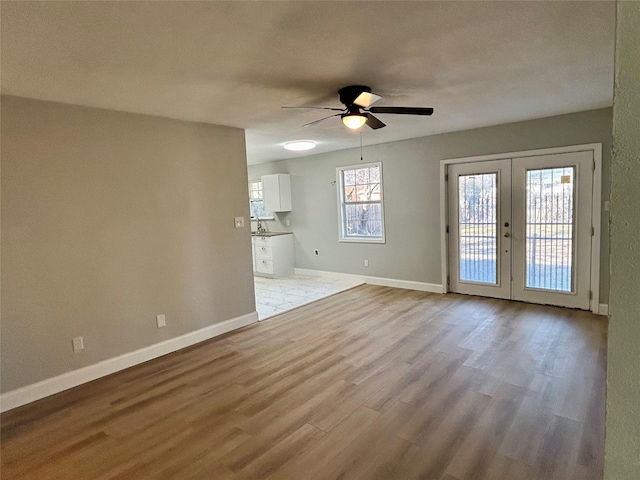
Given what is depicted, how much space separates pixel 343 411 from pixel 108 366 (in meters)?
2.27

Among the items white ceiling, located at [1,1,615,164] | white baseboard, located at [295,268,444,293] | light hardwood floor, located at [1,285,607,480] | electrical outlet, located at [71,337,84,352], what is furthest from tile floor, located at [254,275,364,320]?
white ceiling, located at [1,1,615,164]

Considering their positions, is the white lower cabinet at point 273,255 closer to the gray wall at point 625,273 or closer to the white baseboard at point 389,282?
the white baseboard at point 389,282

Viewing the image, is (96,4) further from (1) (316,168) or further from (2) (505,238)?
(1) (316,168)

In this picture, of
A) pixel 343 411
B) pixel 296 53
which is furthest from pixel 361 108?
pixel 343 411

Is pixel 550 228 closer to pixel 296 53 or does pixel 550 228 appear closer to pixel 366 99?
pixel 366 99

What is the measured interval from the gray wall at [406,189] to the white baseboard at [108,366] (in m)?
2.77

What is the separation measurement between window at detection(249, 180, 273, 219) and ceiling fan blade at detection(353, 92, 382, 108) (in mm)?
5186

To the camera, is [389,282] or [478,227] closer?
[478,227]

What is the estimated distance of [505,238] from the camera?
16.1 feet

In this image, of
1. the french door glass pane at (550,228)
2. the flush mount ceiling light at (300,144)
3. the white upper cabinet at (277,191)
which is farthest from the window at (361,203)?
the french door glass pane at (550,228)

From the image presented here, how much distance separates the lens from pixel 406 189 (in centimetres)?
578

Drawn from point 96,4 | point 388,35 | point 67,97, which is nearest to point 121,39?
point 96,4

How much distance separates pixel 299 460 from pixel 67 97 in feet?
10.4

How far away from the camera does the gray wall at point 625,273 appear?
1.69ft
